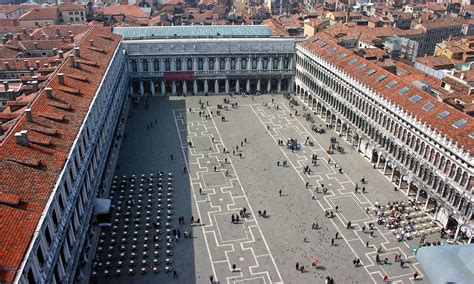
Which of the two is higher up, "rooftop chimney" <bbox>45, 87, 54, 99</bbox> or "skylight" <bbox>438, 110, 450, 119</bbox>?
"rooftop chimney" <bbox>45, 87, 54, 99</bbox>

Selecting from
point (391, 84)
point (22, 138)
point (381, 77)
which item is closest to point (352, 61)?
point (381, 77)

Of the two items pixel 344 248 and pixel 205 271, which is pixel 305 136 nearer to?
pixel 344 248

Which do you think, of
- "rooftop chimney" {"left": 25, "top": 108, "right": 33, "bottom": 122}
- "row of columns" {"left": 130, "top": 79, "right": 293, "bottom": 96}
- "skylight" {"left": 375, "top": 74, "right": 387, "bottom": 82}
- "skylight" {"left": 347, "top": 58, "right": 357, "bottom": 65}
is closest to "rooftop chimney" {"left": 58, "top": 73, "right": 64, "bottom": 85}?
"rooftop chimney" {"left": 25, "top": 108, "right": 33, "bottom": 122}

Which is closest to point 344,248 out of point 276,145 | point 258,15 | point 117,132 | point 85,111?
point 276,145

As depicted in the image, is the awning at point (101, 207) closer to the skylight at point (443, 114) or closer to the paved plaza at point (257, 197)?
the paved plaza at point (257, 197)

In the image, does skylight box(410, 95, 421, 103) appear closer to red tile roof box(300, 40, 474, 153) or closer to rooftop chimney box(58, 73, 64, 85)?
red tile roof box(300, 40, 474, 153)

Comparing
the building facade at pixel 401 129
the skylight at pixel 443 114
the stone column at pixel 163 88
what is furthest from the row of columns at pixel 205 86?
the skylight at pixel 443 114

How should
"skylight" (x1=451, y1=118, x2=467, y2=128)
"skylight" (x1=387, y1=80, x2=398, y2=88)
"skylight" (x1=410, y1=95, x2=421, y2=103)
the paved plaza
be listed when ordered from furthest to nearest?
1. "skylight" (x1=387, y1=80, x2=398, y2=88)
2. "skylight" (x1=410, y1=95, x2=421, y2=103)
3. "skylight" (x1=451, y1=118, x2=467, y2=128)
4. the paved plaza

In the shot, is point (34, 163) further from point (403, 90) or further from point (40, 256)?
point (403, 90)
